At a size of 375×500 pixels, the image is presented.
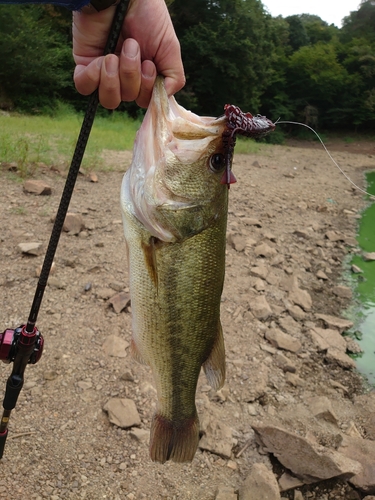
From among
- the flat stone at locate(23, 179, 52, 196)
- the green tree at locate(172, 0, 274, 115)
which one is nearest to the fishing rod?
the flat stone at locate(23, 179, 52, 196)

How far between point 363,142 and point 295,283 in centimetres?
2902

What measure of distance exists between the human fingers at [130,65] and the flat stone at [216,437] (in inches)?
99.4

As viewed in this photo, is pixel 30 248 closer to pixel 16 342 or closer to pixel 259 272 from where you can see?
pixel 16 342

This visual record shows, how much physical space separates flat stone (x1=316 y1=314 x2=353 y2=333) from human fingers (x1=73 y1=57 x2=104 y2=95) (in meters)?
4.64

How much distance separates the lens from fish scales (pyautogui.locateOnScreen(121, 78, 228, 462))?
1860 mm

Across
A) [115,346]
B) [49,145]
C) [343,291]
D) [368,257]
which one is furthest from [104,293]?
[49,145]

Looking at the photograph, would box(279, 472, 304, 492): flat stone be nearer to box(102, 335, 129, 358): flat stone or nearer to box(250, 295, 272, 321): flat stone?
box(102, 335, 129, 358): flat stone

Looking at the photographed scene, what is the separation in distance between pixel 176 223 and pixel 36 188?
16.7 feet

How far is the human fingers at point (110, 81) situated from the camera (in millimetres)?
1675

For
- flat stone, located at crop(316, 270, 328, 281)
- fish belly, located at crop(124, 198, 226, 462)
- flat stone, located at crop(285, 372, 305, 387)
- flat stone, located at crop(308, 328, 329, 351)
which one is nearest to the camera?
fish belly, located at crop(124, 198, 226, 462)

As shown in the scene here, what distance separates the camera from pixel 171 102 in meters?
1.88

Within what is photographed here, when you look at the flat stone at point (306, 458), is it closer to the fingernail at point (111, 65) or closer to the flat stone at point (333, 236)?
the fingernail at point (111, 65)

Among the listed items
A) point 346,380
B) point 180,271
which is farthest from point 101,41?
point 346,380

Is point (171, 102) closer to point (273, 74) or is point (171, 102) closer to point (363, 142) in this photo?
point (363, 142)
